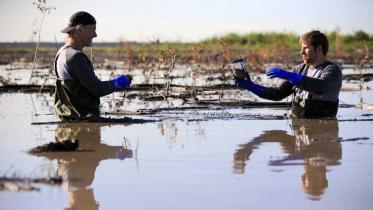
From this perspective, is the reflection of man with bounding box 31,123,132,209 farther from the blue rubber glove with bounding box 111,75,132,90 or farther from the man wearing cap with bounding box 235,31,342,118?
the man wearing cap with bounding box 235,31,342,118

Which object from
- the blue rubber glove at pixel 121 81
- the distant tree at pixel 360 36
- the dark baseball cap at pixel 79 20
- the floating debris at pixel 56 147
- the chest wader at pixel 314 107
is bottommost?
the floating debris at pixel 56 147

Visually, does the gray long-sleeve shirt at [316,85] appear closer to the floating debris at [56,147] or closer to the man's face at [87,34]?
the man's face at [87,34]

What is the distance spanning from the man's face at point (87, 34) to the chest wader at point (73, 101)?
420 millimetres

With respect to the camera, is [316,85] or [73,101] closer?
[316,85]

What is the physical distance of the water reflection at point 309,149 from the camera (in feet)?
14.8

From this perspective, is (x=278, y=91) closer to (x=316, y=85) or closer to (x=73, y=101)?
(x=316, y=85)

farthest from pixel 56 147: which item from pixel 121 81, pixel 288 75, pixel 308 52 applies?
pixel 308 52

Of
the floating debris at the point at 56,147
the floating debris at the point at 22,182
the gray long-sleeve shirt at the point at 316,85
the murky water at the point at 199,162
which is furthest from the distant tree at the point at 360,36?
the floating debris at the point at 22,182

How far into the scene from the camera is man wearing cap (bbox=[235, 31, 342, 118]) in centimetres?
711

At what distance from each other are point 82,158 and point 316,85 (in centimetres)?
293

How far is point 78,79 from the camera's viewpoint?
717 cm

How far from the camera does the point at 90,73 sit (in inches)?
279

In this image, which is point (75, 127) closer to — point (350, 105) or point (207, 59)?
point (350, 105)

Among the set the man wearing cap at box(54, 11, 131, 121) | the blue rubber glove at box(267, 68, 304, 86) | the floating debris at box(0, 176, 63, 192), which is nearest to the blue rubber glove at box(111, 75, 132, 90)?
the man wearing cap at box(54, 11, 131, 121)
